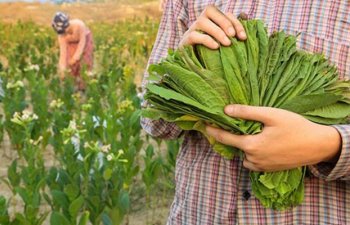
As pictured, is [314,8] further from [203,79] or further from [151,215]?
[151,215]

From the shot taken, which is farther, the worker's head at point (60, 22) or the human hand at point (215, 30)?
the worker's head at point (60, 22)

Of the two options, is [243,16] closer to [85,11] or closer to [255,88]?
[255,88]

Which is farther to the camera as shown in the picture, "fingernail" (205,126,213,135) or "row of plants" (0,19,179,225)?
"row of plants" (0,19,179,225)

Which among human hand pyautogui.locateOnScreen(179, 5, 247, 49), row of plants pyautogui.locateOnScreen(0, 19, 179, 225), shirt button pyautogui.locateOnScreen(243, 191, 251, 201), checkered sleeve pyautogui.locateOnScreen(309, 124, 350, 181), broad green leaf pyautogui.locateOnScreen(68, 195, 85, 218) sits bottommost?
row of plants pyautogui.locateOnScreen(0, 19, 179, 225)

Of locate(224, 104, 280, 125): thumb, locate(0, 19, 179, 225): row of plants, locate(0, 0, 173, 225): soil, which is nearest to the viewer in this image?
locate(224, 104, 280, 125): thumb

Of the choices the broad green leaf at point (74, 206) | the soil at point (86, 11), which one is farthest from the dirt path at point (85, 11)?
the broad green leaf at point (74, 206)

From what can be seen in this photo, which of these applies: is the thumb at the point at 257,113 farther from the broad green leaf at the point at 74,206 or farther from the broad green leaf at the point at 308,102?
the broad green leaf at the point at 74,206

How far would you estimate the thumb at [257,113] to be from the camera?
92 cm

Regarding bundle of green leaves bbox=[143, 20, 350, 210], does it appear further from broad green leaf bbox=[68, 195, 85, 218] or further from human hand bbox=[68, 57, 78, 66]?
human hand bbox=[68, 57, 78, 66]

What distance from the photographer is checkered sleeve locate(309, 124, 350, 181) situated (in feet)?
3.20

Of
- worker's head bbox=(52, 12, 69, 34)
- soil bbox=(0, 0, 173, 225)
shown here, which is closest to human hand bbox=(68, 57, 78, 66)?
worker's head bbox=(52, 12, 69, 34)

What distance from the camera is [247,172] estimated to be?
1120mm

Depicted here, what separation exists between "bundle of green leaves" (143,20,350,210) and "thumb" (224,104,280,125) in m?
0.02

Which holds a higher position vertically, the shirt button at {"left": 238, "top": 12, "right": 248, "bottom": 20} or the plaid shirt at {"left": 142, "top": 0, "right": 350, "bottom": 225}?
the shirt button at {"left": 238, "top": 12, "right": 248, "bottom": 20}
